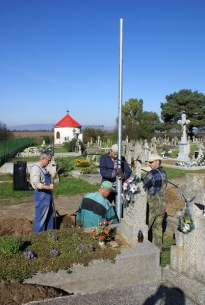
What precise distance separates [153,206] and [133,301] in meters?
2.00

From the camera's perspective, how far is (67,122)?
53.1 m

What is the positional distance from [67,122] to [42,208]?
47874mm

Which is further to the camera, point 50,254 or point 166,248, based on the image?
point 166,248

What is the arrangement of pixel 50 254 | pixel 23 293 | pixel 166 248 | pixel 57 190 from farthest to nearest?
pixel 57 190 → pixel 166 248 → pixel 50 254 → pixel 23 293

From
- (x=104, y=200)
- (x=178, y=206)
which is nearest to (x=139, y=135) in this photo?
(x=178, y=206)

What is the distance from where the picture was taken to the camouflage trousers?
564 cm

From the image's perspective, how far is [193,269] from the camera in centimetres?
432

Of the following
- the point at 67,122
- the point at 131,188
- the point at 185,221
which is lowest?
the point at 185,221

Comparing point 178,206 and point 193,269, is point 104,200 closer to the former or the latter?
point 193,269

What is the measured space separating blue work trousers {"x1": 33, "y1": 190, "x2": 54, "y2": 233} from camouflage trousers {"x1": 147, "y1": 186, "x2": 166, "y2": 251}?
1827mm

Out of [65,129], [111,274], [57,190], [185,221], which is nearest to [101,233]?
[111,274]

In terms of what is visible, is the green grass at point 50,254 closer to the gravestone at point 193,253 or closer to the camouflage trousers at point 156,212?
the gravestone at point 193,253

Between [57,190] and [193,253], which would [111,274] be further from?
[57,190]

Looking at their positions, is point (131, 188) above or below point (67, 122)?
below
